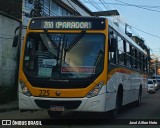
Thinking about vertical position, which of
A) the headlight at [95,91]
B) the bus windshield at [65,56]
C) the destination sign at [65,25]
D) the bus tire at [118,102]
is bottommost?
the bus tire at [118,102]

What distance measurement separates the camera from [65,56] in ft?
41.1

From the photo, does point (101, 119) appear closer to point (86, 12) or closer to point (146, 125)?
point (146, 125)

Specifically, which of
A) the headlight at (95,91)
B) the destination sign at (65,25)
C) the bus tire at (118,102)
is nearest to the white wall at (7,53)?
the bus tire at (118,102)

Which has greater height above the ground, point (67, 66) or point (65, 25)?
point (65, 25)

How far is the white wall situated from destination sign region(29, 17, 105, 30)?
1119 cm

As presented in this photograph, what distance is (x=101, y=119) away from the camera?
47.5ft

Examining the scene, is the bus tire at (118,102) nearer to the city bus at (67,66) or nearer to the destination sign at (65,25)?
the city bus at (67,66)

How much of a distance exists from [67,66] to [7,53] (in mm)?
12961

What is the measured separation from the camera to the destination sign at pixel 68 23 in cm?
1287

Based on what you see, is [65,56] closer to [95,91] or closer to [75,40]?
[75,40]

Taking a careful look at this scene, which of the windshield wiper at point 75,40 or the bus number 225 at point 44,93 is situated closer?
the bus number 225 at point 44,93

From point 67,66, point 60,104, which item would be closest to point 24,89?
point 60,104

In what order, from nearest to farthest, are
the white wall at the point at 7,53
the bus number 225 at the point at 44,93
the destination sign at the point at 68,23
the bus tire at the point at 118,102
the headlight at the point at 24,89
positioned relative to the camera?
the bus number 225 at the point at 44,93 < the headlight at the point at 24,89 < the destination sign at the point at 68,23 < the bus tire at the point at 118,102 < the white wall at the point at 7,53

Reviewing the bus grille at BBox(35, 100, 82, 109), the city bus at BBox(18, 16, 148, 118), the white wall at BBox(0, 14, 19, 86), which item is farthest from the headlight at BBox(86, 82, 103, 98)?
the white wall at BBox(0, 14, 19, 86)
